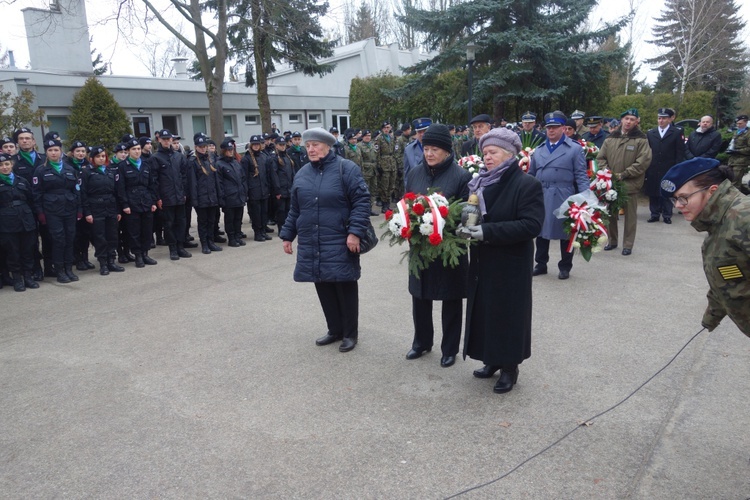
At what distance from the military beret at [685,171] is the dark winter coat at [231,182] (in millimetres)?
8429

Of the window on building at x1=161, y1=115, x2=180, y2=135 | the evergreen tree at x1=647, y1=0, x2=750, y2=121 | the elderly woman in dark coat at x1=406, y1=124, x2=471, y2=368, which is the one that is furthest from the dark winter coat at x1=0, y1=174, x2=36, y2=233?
the evergreen tree at x1=647, y1=0, x2=750, y2=121

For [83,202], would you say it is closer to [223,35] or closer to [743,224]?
[743,224]

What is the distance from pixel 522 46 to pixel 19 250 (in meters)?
17.1

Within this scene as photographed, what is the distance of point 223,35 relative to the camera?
1778 cm

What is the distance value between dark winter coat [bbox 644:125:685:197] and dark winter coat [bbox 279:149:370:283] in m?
8.79

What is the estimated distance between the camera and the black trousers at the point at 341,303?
5273 millimetres

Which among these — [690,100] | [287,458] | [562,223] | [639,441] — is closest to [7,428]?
[287,458]

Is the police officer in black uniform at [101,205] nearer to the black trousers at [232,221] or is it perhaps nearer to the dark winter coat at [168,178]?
the dark winter coat at [168,178]

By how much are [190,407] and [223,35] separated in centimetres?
1603

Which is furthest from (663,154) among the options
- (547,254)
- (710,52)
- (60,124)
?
(710,52)

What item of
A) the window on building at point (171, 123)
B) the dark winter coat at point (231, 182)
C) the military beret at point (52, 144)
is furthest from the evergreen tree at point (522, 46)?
the military beret at point (52, 144)

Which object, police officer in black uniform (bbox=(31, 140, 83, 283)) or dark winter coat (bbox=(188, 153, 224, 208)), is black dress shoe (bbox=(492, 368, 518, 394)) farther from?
dark winter coat (bbox=(188, 153, 224, 208))

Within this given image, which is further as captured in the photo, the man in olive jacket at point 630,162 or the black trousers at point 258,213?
the black trousers at point 258,213

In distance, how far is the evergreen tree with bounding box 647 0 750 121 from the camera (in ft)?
107
